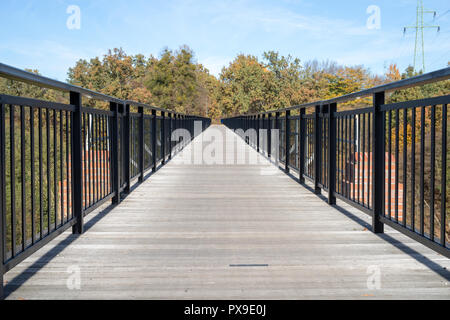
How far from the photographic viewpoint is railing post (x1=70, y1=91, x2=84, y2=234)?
12.7 feet

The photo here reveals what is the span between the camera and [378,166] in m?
3.93

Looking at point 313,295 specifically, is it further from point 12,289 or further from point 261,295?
point 12,289

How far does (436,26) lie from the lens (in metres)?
49.2

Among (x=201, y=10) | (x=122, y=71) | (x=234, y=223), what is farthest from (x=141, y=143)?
(x=201, y=10)

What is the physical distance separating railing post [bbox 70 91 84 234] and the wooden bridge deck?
165 mm

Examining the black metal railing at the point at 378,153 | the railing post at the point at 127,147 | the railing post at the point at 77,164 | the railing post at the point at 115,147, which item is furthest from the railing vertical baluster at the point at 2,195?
the railing post at the point at 127,147

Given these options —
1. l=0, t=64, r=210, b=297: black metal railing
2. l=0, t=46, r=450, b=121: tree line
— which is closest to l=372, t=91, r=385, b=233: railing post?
l=0, t=64, r=210, b=297: black metal railing

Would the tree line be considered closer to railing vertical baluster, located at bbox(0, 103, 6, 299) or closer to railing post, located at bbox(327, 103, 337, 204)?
railing post, located at bbox(327, 103, 337, 204)

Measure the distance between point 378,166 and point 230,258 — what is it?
1654 mm

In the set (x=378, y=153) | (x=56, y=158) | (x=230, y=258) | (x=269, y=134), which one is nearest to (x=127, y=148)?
(x=56, y=158)

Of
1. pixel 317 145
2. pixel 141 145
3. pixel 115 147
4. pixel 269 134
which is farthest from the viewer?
pixel 269 134

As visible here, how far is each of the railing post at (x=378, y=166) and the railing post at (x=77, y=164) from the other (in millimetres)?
2641

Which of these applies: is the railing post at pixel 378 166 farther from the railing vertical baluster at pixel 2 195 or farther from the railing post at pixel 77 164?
the railing vertical baluster at pixel 2 195

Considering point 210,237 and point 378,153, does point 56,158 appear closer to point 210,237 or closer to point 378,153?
point 210,237
